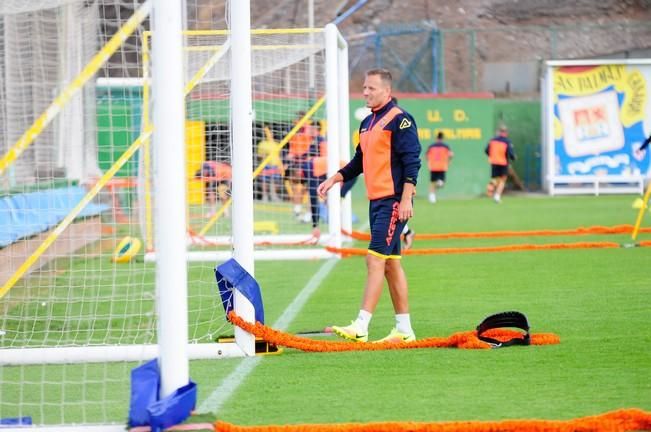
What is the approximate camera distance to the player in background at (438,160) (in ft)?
105

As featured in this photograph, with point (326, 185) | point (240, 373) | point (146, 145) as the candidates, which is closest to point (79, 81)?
point (240, 373)

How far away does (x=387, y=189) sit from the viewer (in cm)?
880

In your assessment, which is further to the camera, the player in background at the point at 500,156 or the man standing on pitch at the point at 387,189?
the player in background at the point at 500,156

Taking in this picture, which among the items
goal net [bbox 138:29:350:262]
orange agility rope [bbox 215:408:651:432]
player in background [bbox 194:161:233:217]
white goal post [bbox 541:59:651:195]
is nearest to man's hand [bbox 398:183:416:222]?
goal net [bbox 138:29:350:262]

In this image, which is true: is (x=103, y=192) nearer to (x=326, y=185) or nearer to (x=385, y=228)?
(x=326, y=185)

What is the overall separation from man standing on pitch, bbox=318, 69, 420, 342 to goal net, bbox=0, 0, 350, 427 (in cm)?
108

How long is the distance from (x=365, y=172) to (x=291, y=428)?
3.51 metres

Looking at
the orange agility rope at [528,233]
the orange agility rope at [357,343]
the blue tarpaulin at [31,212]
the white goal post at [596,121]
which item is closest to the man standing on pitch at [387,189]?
the orange agility rope at [357,343]

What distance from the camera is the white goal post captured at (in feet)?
108

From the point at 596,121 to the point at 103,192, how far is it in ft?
57.8

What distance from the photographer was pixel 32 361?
808cm

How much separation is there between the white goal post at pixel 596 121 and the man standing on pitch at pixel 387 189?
24760mm

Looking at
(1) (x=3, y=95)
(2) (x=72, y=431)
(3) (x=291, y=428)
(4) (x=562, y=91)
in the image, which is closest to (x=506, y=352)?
(3) (x=291, y=428)

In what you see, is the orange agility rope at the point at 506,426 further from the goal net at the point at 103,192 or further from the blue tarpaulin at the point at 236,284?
the blue tarpaulin at the point at 236,284
